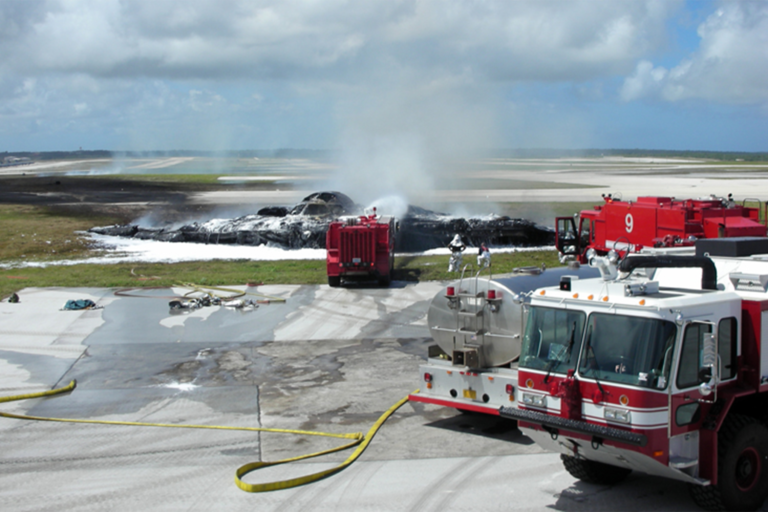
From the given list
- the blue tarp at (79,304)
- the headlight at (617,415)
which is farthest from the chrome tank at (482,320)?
the blue tarp at (79,304)

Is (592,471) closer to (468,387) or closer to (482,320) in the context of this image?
(468,387)

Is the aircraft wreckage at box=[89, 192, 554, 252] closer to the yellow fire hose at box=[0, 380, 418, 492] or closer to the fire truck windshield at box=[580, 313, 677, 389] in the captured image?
the yellow fire hose at box=[0, 380, 418, 492]

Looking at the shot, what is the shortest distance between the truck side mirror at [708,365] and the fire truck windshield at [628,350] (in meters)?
0.29

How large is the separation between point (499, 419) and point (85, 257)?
85.9ft

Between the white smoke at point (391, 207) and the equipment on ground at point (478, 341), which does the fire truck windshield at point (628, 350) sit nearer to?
the equipment on ground at point (478, 341)

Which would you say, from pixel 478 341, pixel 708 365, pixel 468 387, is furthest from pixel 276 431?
pixel 708 365

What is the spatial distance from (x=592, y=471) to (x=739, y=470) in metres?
1.58

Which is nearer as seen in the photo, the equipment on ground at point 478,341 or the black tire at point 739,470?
the black tire at point 739,470

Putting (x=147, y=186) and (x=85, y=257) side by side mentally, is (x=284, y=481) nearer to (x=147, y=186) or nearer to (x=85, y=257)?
(x=85, y=257)

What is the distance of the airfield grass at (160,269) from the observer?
987 inches

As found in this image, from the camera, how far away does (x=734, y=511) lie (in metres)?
7.33

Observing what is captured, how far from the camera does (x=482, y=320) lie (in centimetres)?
998

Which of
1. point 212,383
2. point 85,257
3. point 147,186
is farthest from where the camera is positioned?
point 147,186

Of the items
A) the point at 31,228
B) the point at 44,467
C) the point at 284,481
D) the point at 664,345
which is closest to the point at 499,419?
the point at 284,481
